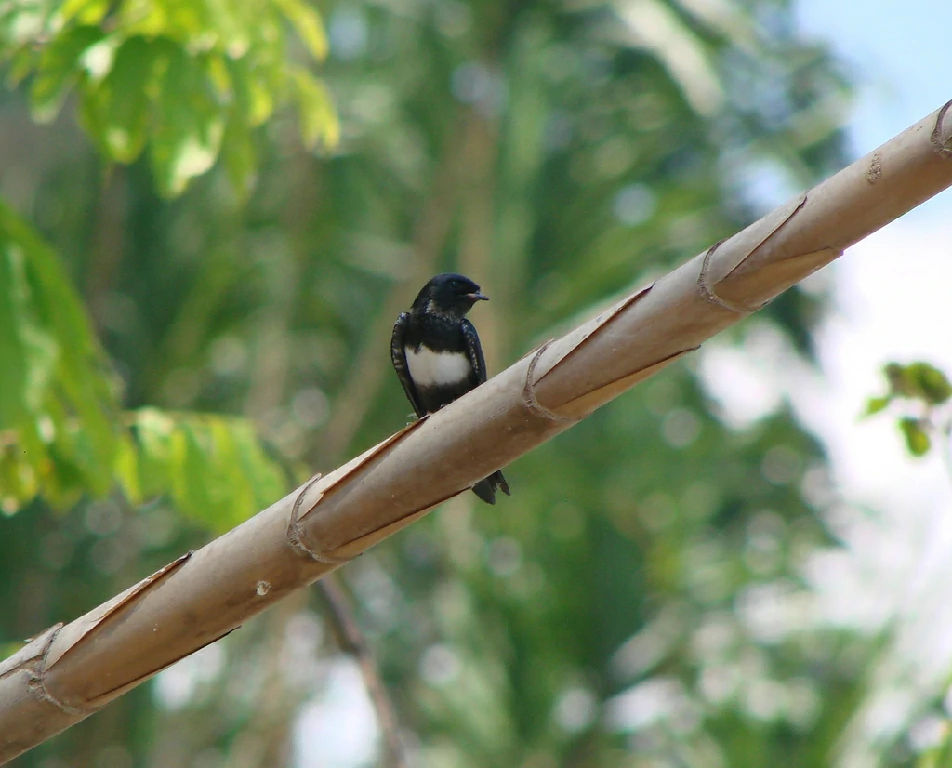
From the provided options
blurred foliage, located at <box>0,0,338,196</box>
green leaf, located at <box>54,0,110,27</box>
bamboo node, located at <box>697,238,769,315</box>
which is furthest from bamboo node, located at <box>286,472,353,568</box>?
green leaf, located at <box>54,0,110,27</box>

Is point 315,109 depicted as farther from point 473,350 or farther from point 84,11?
point 473,350

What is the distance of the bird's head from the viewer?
4625 millimetres

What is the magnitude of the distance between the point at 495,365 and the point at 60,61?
837 centimetres

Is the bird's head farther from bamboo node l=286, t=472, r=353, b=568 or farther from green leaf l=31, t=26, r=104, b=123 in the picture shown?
bamboo node l=286, t=472, r=353, b=568

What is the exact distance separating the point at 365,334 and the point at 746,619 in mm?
5419

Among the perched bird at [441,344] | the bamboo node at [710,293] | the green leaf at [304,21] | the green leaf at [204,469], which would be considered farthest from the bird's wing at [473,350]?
the bamboo node at [710,293]

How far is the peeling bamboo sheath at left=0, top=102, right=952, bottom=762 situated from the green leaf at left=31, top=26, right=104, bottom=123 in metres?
1.68

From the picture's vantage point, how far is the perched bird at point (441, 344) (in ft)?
14.9

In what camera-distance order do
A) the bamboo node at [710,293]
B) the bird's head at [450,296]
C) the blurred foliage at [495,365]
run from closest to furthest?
the bamboo node at [710,293]
the bird's head at [450,296]
the blurred foliage at [495,365]

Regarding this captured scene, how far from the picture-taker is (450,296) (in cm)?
466

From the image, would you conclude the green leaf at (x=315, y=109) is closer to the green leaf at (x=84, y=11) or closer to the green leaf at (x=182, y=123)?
the green leaf at (x=182, y=123)

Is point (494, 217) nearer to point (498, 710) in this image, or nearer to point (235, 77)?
point (498, 710)

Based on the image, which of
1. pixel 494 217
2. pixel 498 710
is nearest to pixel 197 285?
pixel 494 217

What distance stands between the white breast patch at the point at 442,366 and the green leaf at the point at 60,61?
1666 millimetres
